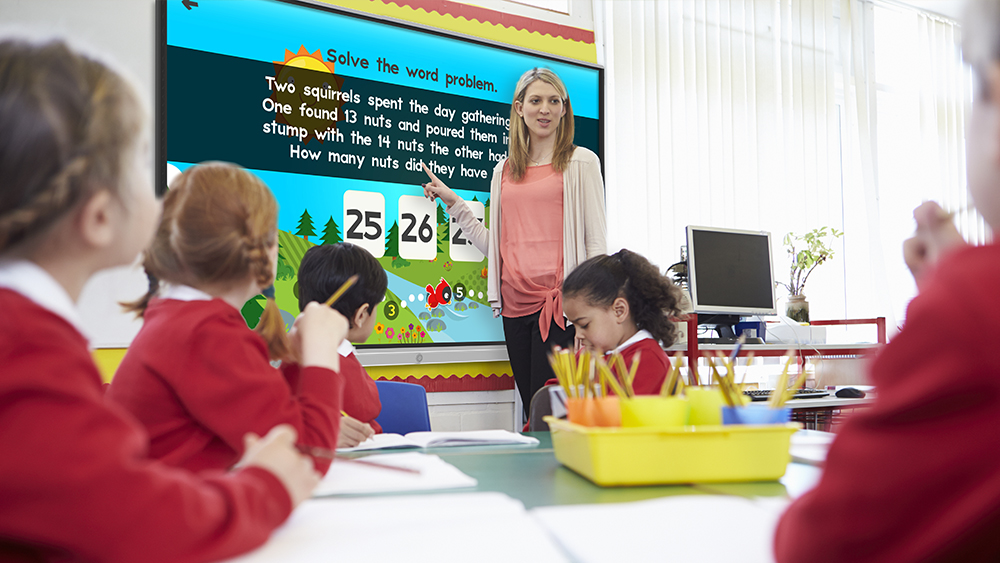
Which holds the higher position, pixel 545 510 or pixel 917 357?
pixel 917 357

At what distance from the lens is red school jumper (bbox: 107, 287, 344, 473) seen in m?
0.81

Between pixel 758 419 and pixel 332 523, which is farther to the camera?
pixel 758 419

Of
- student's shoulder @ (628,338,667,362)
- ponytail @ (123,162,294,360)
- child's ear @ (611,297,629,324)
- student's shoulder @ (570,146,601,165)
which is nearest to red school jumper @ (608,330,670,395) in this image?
student's shoulder @ (628,338,667,362)

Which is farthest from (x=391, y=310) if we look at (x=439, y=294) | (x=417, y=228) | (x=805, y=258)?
(x=805, y=258)

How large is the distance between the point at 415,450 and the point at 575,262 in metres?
1.79

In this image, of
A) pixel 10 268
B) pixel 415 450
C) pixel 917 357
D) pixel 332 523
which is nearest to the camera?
pixel 917 357

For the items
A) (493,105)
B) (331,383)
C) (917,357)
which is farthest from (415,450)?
(493,105)

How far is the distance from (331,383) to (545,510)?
1.15 ft

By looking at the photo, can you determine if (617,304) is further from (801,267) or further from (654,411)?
(801,267)

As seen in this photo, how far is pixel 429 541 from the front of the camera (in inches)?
22.9

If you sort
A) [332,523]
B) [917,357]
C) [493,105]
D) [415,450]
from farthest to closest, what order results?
1. [493,105]
2. [415,450]
3. [332,523]
4. [917,357]

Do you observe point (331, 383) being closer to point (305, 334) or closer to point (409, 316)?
point (305, 334)

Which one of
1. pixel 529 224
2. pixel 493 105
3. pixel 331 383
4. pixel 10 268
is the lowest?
pixel 331 383

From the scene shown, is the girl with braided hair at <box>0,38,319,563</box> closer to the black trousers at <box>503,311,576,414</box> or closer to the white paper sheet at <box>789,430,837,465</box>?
the white paper sheet at <box>789,430,837,465</box>
